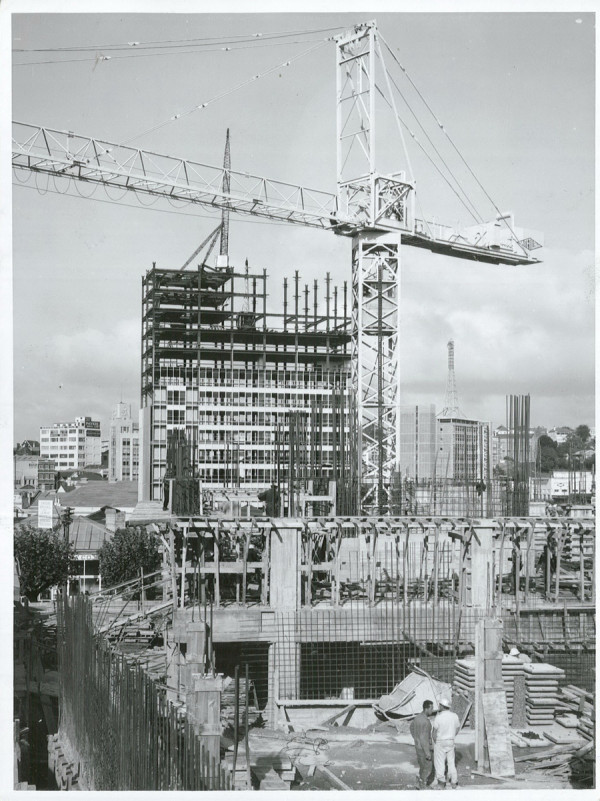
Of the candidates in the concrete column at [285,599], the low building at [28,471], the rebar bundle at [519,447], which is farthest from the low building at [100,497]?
the concrete column at [285,599]

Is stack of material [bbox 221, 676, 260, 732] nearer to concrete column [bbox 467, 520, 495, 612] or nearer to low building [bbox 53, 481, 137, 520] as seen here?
concrete column [bbox 467, 520, 495, 612]

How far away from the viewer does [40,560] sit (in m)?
31.1

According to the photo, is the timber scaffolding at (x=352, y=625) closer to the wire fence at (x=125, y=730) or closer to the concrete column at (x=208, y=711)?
the wire fence at (x=125, y=730)

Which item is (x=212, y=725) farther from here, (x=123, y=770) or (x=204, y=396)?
(x=204, y=396)

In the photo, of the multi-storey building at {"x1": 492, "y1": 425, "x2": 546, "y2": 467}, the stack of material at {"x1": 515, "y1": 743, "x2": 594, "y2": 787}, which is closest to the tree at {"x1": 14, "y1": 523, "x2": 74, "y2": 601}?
the multi-storey building at {"x1": 492, "y1": 425, "x2": 546, "y2": 467}

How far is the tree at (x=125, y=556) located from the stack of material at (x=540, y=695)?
2161cm

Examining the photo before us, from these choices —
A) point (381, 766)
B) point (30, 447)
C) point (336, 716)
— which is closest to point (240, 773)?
point (381, 766)

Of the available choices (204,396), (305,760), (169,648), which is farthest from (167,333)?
(305,760)

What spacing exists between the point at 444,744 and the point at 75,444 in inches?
3049

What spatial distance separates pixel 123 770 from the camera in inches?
380

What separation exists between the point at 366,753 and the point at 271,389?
50564 mm

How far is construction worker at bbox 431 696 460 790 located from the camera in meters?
9.95

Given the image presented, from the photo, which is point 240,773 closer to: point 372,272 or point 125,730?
point 125,730

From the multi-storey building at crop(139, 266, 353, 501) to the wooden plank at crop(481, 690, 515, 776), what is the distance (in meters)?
43.9
